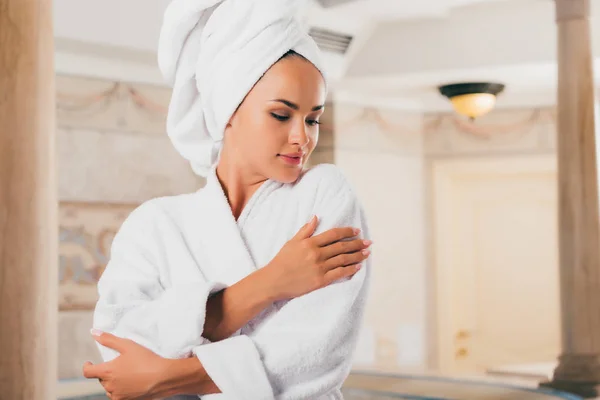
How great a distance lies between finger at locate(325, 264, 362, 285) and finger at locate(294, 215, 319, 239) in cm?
6

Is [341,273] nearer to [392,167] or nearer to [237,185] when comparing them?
[237,185]

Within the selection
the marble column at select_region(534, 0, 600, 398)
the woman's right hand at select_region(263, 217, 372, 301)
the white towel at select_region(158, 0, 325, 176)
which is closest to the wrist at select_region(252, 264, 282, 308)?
the woman's right hand at select_region(263, 217, 372, 301)

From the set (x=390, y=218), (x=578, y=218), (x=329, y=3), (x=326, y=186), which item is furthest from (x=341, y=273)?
(x=390, y=218)

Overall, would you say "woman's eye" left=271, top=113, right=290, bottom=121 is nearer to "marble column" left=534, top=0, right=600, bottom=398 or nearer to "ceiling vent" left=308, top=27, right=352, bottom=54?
"marble column" left=534, top=0, right=600, bottom=398

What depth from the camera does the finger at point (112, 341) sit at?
3.38ft

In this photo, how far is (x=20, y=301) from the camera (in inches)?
63.7

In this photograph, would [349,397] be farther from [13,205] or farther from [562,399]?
[13,205]

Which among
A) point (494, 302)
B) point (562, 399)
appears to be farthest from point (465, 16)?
point (562, 399)

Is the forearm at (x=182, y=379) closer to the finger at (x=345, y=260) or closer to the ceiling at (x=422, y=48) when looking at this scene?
the finger at (x=345, y=260)

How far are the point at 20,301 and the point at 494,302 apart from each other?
209 inches

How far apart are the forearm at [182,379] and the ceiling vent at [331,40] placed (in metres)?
3.99

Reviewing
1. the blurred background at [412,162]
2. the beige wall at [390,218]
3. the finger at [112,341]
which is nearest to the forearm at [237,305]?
the finger at [112,341]

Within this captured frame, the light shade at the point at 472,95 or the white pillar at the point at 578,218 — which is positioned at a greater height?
the light shade at the point at 472,95

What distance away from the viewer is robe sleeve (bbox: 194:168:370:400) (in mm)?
989
